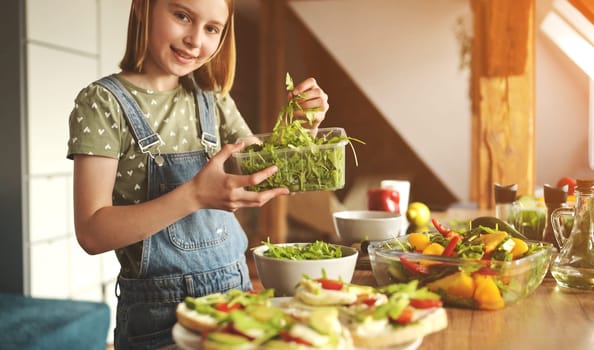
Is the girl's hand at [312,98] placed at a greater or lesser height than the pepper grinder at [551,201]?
greater

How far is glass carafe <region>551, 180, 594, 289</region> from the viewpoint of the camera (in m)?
1.31

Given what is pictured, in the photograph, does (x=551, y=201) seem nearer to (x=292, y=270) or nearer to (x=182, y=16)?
(x=292, y=270)

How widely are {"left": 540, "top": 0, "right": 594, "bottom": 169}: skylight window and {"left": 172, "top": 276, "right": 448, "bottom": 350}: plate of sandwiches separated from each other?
1.25 metres

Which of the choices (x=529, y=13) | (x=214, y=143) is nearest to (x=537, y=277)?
(x=214, y=143)

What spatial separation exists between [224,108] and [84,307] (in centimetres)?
227

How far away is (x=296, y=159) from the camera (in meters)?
1.25

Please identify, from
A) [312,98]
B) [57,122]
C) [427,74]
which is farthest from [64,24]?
[427,74]

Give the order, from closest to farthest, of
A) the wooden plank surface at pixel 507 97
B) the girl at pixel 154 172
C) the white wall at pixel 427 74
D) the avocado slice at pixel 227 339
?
the avocado slice at pixel 227 339 < the girl at pixel 154 172 < the wooden plank surface at pixel 507 97 < the white wall at pixel 427 74

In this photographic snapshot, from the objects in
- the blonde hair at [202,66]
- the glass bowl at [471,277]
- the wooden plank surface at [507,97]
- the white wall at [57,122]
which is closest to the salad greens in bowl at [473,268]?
the glass bowl at [471,277]

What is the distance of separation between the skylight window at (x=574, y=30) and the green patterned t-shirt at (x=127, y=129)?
1.13 metres

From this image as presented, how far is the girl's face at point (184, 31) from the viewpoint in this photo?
142 cm

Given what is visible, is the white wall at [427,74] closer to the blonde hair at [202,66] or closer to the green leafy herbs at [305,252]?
the blonde hair at [202,66]

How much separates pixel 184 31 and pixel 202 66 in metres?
0.26

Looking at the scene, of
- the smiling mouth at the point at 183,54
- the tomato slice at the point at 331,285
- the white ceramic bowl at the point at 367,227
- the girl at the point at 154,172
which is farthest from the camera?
the white ceramic bowl at the point at 367,227
